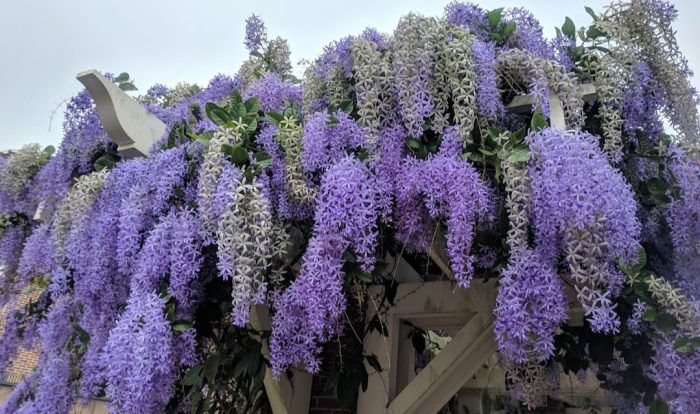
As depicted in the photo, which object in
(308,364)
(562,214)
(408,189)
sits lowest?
(308,364)

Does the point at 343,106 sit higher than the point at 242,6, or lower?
lower

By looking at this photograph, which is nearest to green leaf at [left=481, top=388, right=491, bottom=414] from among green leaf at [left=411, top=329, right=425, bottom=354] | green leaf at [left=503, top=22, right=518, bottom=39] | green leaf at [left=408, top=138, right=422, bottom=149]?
green leaf at [left=411, top=329, right=425, bottom=354]

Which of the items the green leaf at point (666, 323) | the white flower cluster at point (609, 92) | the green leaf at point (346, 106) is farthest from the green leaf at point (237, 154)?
the green leaf at point (666, 323)

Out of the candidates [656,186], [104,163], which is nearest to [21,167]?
[104,163]

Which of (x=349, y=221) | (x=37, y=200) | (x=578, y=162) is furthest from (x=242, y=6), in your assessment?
(x=578, y=162)

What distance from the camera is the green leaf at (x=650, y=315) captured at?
181 centimetres

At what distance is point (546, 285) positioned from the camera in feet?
5.56

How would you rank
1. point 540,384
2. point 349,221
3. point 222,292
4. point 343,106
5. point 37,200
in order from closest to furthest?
point 349,221 → point 343,106 → point 222,292 → point 540,384 → point 37,200

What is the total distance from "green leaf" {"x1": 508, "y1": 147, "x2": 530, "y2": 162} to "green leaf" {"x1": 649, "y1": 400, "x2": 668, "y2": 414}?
0.97 metres

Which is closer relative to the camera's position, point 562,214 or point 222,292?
point 562,214

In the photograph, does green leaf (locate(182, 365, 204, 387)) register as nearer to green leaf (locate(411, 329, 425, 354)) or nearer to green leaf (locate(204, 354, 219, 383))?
green leaf (locate(204, 354, 219, 383))

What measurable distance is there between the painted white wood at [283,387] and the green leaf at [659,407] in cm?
145

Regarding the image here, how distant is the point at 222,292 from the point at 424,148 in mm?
947

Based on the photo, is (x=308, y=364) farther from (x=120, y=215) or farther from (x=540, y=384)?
(x=540, y=384)
